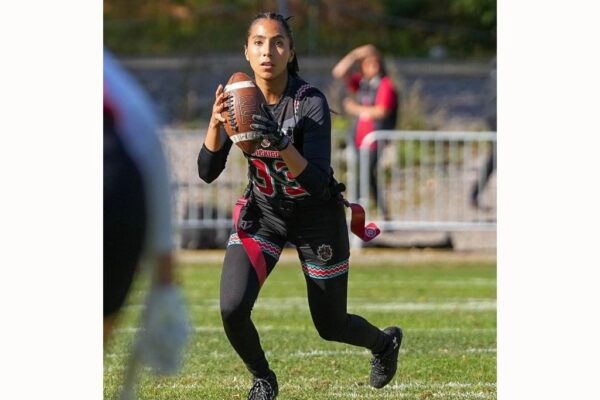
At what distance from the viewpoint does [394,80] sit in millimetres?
20391

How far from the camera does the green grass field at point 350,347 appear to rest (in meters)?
6.76

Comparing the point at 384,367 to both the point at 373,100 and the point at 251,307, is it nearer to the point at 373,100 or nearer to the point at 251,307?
the point at 251,307

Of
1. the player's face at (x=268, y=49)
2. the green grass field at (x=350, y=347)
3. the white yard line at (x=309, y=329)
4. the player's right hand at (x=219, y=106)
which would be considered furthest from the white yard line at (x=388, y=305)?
the player's right hand at (x=219, y=106)

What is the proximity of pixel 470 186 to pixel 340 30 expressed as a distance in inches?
439

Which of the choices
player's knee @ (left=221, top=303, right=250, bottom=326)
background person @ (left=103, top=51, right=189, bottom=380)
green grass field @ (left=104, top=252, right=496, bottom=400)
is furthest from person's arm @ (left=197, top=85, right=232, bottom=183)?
background person @ (left=103, top=51, right=189, bottom=380)

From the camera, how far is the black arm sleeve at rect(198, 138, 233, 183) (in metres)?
5.98

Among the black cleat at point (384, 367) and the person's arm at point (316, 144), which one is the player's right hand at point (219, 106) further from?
the black cleat at point (384, 367)

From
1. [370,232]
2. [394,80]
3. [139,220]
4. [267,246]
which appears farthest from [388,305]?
[394,80]

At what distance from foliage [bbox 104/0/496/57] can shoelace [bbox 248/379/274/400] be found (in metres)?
19.2

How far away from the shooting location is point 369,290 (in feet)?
38.5

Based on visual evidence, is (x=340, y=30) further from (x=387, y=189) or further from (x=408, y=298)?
(x=408, y=298)

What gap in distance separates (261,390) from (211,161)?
106cm
